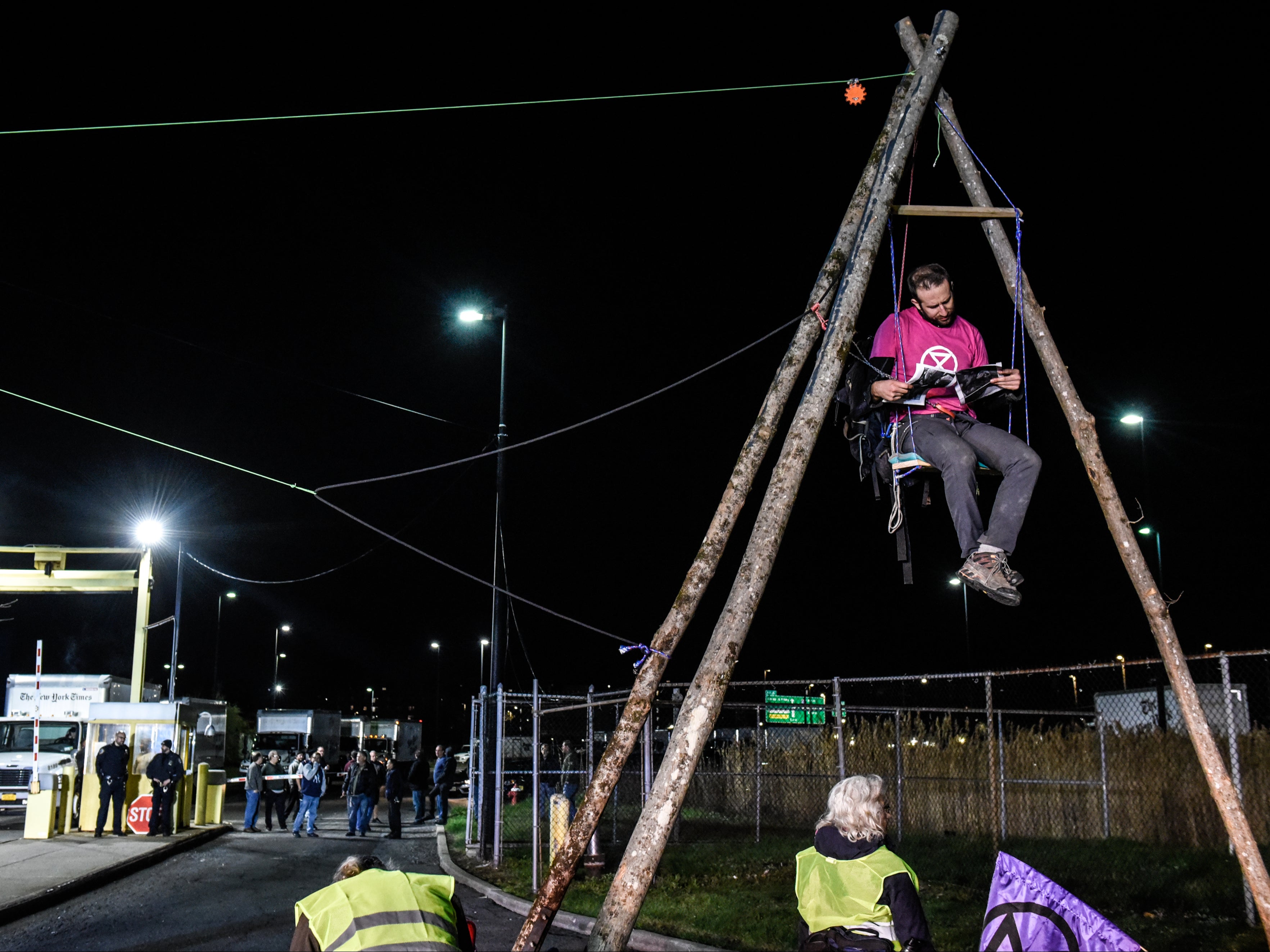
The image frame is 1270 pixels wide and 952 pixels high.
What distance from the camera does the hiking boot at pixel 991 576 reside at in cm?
598

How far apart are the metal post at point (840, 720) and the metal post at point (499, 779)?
179 inches

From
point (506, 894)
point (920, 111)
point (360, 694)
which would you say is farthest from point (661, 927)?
point (360, 694)

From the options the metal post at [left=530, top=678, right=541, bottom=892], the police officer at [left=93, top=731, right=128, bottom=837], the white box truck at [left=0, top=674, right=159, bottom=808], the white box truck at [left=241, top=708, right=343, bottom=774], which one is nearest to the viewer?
the metal post at [left=530, top=678, right=541, bottom=892]

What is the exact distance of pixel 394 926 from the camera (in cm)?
394

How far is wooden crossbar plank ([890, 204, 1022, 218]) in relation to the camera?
664 centimetres

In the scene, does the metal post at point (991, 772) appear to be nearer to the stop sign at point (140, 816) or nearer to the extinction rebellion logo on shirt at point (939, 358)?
the extinction rebellion logo on shirt at point (939, 358)

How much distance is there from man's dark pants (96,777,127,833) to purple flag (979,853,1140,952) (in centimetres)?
1877

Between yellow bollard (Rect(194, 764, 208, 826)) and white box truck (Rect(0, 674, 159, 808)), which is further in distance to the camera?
white box truck (Rect(0, 674, 159, 808))

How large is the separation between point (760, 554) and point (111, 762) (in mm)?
17558

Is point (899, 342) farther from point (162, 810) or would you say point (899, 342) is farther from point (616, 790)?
point (162, 810)

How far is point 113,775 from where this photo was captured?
62.7 ft

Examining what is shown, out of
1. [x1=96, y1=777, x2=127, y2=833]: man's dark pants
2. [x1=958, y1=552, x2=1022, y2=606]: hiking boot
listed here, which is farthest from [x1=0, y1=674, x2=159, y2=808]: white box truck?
[x1=958, y1=552, x2=1022, y2=606]: hiking boot

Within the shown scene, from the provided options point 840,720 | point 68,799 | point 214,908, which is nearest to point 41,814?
point 68,799

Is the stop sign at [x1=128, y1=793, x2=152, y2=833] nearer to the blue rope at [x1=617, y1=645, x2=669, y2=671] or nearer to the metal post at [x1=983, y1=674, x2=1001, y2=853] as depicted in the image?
the metal post at [x1=983, y1=674, x2=1001, y2=853]
